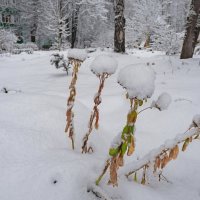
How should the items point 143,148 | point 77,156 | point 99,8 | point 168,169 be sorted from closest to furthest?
point 77,156 → point 168,169 → point 143,148 → point 99,8

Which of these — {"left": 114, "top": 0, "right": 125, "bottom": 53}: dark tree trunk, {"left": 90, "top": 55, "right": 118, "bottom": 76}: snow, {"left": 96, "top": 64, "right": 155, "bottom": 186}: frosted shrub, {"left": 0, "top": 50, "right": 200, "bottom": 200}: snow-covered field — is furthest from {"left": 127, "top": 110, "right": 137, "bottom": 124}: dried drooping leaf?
{"left": 114, "top": 0, "right": 125, "bottom": 53}: dark tree trunk

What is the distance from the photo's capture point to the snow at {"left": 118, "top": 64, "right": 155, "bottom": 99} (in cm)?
81

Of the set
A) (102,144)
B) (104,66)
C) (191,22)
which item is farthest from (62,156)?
(191,22)

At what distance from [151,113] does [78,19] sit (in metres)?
25.1

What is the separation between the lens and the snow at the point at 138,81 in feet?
2.65

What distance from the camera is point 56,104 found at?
2.05 m

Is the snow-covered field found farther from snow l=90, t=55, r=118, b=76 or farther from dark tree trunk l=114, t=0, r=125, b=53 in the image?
dark tree trunk l=114, t=0, r=125, b=53

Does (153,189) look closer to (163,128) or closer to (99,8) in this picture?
(163,128)

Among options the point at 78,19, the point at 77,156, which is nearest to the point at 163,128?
the point at 77,156

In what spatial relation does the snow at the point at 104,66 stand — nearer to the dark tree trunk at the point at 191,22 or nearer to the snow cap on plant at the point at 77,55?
the snow cap on plant at the point at 77,55

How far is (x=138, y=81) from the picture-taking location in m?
0.82

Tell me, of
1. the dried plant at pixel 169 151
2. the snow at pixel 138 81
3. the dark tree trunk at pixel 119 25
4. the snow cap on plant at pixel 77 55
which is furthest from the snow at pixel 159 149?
the dark tree trunk at pixel 119 25

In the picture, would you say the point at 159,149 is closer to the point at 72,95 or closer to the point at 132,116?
the point at 132,116

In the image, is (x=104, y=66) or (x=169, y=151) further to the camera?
(x=169, y=151)
